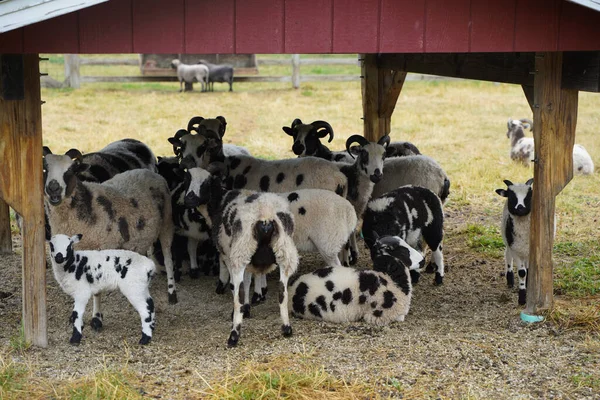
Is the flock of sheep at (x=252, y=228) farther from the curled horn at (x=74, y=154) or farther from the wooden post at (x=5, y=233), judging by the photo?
the wooden post at (x=5, y=233)

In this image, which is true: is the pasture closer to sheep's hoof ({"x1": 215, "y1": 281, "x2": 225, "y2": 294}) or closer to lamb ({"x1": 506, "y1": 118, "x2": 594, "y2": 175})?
sheep's hoof ({"x1": 215, "y1": 281, "x2": 225, "y2": 294})

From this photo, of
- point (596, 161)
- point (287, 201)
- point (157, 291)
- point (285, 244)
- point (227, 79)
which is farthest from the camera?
point (227, 79)

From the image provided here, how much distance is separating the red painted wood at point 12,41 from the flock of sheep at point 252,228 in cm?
192

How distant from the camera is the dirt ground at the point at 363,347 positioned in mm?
7098

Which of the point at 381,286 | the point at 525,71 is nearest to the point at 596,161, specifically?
the point at 525,71

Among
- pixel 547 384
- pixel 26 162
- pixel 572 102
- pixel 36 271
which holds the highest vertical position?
pixel 572 102

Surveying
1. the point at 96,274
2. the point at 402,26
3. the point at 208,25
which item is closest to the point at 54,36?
the point at 208,25

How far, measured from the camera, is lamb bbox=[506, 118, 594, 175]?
1742 centimetres

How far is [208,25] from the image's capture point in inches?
281

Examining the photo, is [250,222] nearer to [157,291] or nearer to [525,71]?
[157,291]

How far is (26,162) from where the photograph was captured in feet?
24.9

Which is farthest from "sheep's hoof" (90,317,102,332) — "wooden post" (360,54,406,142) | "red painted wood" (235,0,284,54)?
"wooden post" (360,54,406,142)

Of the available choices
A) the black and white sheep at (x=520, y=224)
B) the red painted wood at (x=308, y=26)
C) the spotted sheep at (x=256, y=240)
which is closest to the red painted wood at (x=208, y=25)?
the red painted wood at (x=308, y=26)

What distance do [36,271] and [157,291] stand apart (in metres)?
2.43
